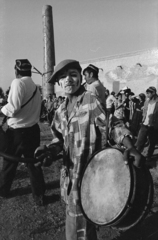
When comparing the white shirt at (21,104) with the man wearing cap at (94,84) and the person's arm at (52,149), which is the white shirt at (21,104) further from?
the person's arm at (52,149)

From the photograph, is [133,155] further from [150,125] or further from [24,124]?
[150,125]

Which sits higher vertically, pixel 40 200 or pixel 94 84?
pixel 94 84

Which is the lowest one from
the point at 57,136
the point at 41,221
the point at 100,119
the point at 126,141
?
the point at 41,221

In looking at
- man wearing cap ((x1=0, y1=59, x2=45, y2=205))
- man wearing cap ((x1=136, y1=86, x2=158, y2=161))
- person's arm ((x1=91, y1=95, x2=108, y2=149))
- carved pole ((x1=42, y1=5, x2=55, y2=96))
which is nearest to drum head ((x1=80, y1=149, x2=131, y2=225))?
person's arm ((x1=91, y1=95, x2=108, y2=149))

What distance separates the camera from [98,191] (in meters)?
1.60

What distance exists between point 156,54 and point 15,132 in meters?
18.4

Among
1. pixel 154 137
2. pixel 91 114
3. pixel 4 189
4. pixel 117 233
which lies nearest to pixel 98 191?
pixel 91 114

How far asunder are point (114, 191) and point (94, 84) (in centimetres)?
247

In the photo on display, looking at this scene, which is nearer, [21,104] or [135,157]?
[135,157]

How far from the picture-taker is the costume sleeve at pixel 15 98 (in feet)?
9.43

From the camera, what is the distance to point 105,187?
1.56 metres

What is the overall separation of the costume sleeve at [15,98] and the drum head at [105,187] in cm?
160

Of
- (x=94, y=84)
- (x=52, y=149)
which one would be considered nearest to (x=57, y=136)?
(x=52, y=149)

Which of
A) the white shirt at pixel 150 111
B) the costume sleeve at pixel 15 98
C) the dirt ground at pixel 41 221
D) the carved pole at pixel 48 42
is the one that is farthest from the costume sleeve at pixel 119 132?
the carved pole at pixel 48 42
